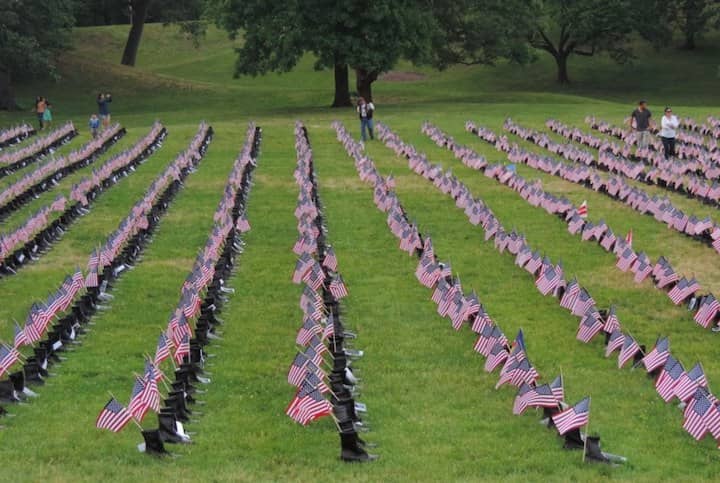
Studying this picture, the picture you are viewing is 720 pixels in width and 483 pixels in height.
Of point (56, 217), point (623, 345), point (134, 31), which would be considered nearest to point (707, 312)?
point (623, 345)

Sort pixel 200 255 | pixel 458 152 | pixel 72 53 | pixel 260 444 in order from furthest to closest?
pixel 72 53, pixel 458 152, pixel 200 255, pixel 260 444

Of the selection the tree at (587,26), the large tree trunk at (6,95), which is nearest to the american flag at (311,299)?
the large tree trunk at (6,95)

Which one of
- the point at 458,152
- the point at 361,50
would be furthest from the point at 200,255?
the point at 361,50

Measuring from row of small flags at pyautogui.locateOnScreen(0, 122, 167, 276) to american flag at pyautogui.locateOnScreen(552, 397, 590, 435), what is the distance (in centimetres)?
1287

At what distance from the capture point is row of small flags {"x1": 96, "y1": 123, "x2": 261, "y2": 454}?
12223mm

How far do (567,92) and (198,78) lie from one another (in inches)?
1020

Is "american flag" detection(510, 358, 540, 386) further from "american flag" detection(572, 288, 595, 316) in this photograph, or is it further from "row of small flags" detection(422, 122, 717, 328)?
"row of small flags" detection(422, 122, 717, 328)

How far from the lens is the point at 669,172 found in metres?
31.7

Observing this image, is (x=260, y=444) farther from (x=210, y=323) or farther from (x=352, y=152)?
(x=352, y=152)

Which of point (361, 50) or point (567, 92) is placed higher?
point (361, 50)

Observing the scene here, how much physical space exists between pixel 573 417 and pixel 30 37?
5068 centimetres

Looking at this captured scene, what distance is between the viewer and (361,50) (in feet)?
178

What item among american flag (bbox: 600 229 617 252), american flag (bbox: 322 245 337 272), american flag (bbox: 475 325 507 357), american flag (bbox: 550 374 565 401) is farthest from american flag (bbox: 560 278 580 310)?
american flag (bbox: 550 374 565 401)

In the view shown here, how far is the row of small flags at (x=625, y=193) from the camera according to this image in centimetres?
2298
